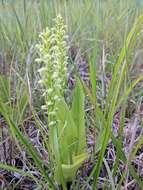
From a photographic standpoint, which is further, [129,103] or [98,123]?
[129,103]

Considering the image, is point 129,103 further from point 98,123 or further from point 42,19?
point 42,19

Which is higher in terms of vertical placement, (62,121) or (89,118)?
(62,121)

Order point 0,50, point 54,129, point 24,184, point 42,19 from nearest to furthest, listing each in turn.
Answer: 1. point 54,129
2. point 24,184
3. point 0,50
4. point 42,19

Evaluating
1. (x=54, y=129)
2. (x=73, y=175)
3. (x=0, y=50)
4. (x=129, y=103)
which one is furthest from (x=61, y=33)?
(x=0, y=50)

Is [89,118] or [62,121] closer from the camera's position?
[62,121]

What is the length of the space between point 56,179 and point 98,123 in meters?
0.24

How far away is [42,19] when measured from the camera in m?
1.92

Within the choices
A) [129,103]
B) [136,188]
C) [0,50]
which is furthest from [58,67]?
[0,50]

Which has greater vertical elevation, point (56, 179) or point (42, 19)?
point (42, 19)

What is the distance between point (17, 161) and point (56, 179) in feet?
0.74

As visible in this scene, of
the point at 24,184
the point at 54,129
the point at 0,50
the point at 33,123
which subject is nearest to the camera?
the point at 54,129

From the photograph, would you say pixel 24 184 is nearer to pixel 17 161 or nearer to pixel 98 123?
pixel 17 161

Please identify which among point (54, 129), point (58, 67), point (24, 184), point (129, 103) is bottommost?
point (24, 184)

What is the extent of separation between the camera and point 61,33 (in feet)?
2.94
